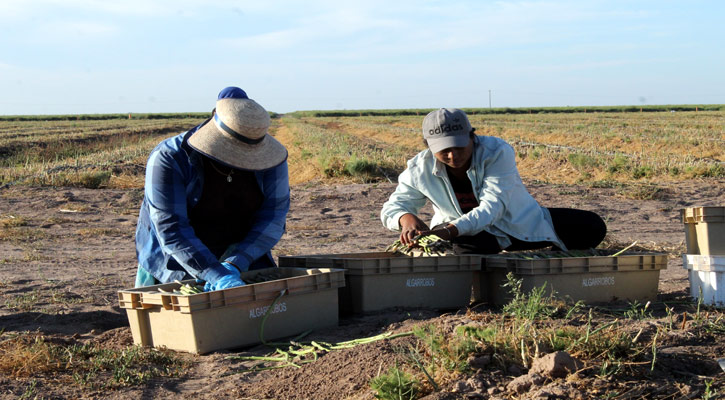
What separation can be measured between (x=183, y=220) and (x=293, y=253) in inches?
136

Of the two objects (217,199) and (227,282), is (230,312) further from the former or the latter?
(217,199)

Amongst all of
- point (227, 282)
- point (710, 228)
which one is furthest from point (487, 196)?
point (227, 282)

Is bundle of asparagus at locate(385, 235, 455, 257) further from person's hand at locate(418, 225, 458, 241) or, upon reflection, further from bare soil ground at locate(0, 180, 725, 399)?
bare soil ground at locate(0, 180, 725, 399)

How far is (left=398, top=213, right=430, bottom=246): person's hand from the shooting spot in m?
4.89

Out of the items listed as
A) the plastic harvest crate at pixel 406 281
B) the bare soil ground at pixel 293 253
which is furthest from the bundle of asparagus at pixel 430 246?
the bare soil ground at pixel 293 253

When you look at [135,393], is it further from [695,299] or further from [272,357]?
[695,299]

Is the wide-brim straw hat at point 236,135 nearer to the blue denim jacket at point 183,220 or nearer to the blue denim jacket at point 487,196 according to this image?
the blue denim jacket at point 183,220

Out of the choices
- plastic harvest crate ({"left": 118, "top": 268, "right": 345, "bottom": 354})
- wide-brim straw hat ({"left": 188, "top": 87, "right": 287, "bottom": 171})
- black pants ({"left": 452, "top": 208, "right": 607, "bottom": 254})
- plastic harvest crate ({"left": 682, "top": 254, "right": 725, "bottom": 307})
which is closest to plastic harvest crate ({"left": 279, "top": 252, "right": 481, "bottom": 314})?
plastic harvest crate ({"left": 118, "top": 268, "right": 345, "bottom": 354})

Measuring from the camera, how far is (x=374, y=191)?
1243cm

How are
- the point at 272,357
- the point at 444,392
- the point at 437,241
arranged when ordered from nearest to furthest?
the point at 444,392 → the point at 272,357 → the point at 437,241

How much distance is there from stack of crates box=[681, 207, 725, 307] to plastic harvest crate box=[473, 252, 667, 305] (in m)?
0.27

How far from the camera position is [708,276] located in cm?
462

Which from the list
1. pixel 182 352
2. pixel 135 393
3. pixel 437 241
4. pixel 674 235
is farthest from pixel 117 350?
pixel 674 235

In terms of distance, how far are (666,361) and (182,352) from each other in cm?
248
